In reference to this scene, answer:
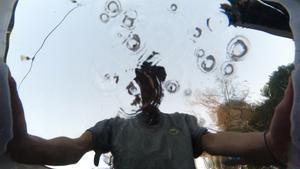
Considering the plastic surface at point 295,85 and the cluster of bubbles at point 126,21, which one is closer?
the plastic surface at point 295,85

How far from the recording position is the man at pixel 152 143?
64cm

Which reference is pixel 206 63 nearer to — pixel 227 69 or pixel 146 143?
pixel 227 69

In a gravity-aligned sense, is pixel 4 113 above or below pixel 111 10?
below

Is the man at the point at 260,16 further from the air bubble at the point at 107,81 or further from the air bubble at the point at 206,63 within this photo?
the air bubble at the point at 107,81

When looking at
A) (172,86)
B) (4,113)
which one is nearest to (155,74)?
(172,86)

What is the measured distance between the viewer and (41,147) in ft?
2.11

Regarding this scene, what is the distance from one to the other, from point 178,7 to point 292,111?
0.27m

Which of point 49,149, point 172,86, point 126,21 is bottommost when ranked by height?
point 49,149

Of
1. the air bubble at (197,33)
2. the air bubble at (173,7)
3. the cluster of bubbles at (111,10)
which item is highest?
the air bubble at (173,7)

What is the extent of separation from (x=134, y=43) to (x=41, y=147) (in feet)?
0.75

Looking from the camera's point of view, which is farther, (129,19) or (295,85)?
(129,19)

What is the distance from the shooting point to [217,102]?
688 mm

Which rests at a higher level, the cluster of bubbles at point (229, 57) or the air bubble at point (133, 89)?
the cluster of bubbles at point (229, 57)

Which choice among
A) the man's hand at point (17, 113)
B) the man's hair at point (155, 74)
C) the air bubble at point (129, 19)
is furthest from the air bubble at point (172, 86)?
the man's hand at point (17, 113)
